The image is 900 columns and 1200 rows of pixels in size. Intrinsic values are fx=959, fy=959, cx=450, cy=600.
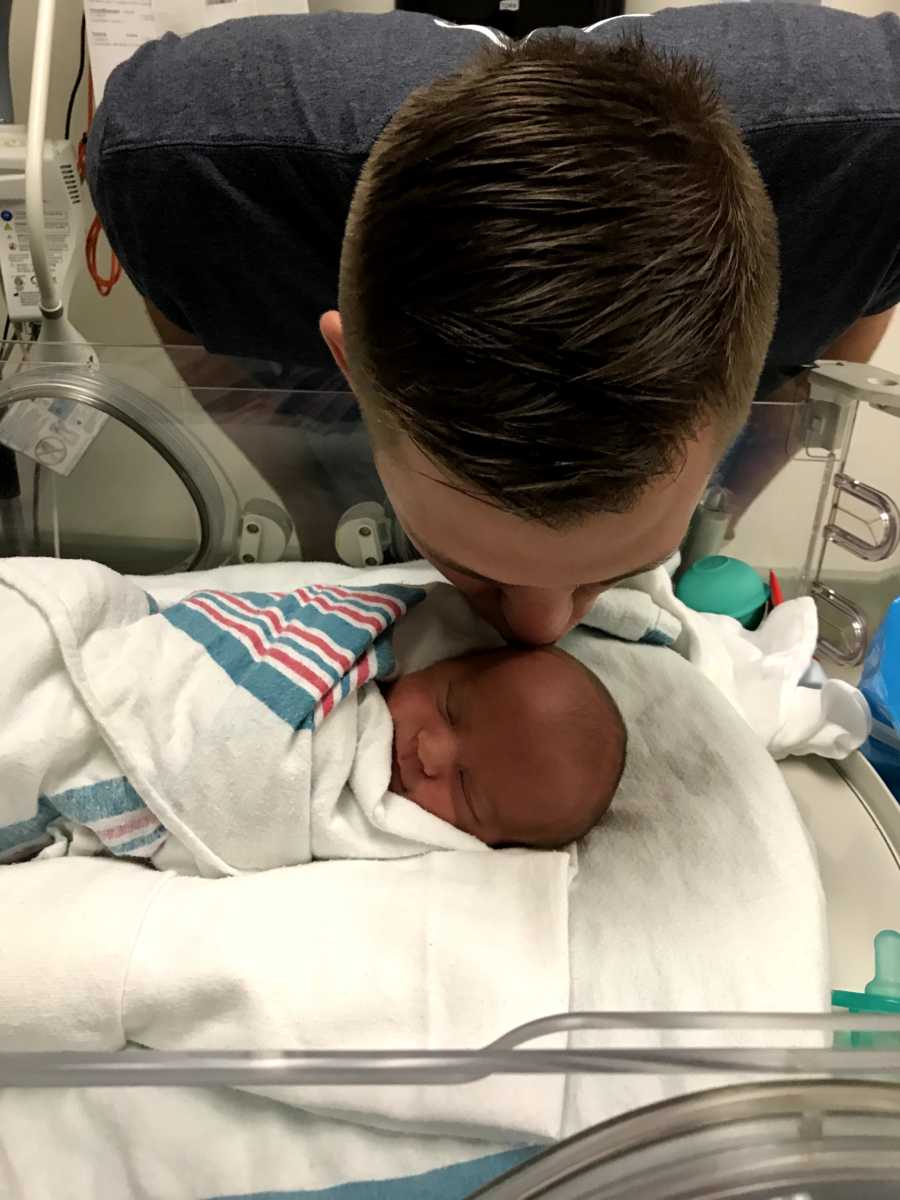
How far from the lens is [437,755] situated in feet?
2.80

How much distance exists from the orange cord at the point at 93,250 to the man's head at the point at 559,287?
99 centimetres

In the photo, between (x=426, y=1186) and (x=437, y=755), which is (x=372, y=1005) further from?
(x=437, y=755)

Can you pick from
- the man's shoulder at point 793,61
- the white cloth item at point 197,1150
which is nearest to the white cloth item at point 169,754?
the white cloth item at point 197,1150

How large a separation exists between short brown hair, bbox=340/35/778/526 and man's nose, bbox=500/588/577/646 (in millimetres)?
199

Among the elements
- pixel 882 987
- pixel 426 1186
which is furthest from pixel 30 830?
pixel 882 987

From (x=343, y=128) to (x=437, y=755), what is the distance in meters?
0.53

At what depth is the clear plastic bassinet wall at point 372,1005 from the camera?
1.40 ft

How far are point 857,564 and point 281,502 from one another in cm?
71

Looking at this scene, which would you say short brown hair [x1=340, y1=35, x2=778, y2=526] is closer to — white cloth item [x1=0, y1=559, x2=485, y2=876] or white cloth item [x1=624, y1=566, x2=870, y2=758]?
white cloth item [x1=0, y1=559, x2=485, y2=876]

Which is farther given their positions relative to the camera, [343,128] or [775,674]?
[775,674]

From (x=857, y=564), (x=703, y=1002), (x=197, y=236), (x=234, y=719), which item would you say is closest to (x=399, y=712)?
(x=234, y=719)

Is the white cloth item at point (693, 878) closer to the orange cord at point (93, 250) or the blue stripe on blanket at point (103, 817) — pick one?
the blue stripe on blanket at point (103, 817)

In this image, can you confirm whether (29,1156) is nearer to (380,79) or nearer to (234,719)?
(234,719)

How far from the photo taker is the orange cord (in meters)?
1.40
